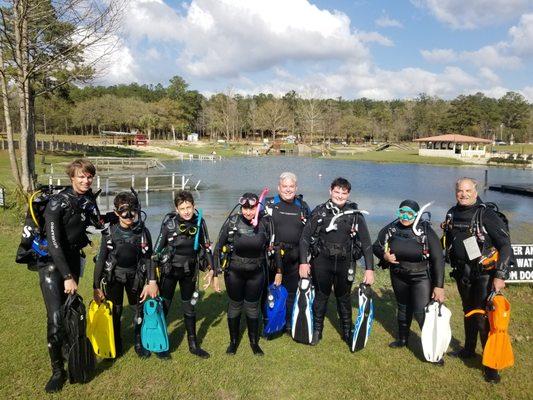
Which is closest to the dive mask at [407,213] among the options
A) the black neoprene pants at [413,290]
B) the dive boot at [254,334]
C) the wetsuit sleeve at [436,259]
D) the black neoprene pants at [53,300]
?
the wetsuit sleeve at [436,259]

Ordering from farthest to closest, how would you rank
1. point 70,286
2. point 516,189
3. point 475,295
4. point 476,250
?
1. point 516,189
2. point 475,295
3. point 476,250
4. point 70,286

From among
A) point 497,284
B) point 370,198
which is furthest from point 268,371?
point 370,198

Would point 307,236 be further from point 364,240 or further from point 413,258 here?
point 413,258

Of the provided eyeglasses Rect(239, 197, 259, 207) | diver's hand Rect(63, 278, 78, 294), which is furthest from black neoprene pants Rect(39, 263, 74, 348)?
eyeglasses Rect(239, 197, 259, 207)

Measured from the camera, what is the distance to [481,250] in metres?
4.62

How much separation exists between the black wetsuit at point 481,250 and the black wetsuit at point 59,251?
4242mm

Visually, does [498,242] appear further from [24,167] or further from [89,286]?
[24,167]

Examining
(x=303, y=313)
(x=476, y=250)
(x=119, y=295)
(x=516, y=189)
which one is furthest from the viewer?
(x=516, y=189)

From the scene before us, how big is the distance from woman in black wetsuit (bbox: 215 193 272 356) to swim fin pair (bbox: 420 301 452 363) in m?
2.02

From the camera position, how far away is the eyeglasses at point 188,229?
15.7ft

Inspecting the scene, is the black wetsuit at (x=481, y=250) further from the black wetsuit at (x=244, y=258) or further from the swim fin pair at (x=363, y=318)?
the black wetsuit at (x=244, y=258)

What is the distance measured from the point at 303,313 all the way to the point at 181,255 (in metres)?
1.79

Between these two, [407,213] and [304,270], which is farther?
[304,270]

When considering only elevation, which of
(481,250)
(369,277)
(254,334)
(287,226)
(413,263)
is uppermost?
(287,226)
